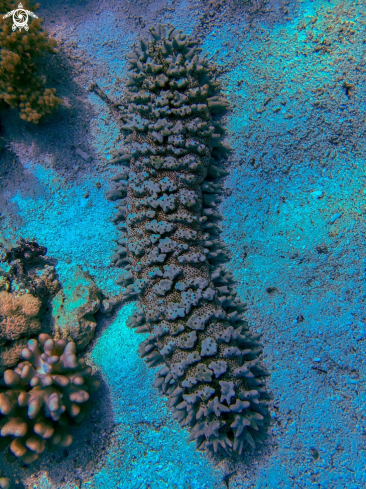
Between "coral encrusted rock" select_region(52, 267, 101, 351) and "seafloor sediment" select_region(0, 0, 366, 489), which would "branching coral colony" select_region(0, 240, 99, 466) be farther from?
"seafloor sediment" select_region(0, 0, 366, 489)

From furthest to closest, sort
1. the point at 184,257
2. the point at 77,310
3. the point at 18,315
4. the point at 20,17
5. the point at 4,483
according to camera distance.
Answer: the point at 20,17 < the point at 77,310 < the point at 18,315 < the point at 4,483 < the point at 184,257

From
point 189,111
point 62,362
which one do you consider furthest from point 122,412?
point 189,111

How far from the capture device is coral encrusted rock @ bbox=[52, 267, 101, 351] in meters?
2.59

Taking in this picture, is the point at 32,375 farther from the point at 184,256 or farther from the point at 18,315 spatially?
the point at 184,256

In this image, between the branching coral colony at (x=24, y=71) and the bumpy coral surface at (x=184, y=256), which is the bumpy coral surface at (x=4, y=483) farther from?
the branching coral colony at (x=24, y=71)

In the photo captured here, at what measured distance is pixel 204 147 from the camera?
2.43 meters

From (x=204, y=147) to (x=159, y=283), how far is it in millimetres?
1237

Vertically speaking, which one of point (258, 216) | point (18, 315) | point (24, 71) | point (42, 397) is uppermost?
point (24, 71)

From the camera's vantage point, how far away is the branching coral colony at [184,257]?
195 cm

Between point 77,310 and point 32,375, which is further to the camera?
point 77,310

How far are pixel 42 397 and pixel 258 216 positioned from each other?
7.94ft

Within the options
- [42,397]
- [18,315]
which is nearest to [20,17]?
[18,315]

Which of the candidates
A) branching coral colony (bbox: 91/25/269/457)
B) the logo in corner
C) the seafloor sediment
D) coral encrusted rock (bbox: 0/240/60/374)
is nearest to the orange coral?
coral encrusted rock (bbox: 0/240/60/374)

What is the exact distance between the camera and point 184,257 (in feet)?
7.11
